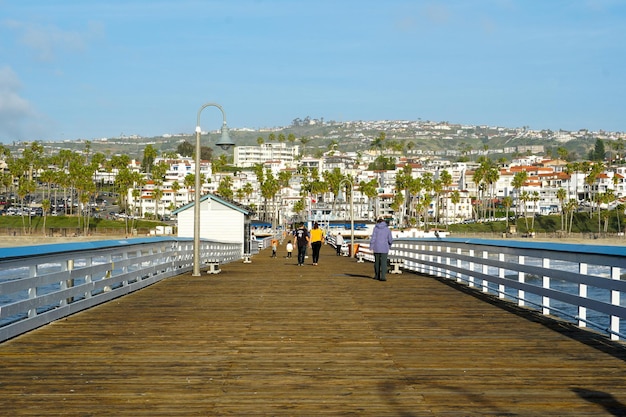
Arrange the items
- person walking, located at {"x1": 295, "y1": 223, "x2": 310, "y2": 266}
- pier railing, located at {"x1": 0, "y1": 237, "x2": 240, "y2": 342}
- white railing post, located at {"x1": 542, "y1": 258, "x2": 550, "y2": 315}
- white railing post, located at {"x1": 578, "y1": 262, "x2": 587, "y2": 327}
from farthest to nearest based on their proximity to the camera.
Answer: person walking, located at {"x1": 295, "y1": 223, "x2": 310, "y2": 266}, white railing post, located at {"x1": 542, "y1": 258, "x2": 550, "y2": 315}, white railing post, located at {"x1": 578, "y1": 262, "x2": 587, "y2": 327}, pier railing, located at {"x1": 0, "y1": 237, "x2": 240, "y2": 342}

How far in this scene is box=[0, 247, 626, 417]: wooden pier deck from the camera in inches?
290

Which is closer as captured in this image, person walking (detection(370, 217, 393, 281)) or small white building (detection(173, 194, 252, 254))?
person walking (detection(370, 217, 393, 281))

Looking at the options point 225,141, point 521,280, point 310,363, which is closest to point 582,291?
point 521,280

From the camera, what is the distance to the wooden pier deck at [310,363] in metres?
7.37

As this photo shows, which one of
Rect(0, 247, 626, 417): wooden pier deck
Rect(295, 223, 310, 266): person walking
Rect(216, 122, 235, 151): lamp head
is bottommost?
Rect(295, 223, 310, 266): person walking

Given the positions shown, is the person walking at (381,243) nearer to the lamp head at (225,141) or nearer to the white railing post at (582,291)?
the lamp head at (225,141)

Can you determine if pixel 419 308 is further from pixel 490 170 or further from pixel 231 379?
pixel 490 170

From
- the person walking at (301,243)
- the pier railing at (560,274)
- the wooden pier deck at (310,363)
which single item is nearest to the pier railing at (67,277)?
the wooden pier deck at (310,363)

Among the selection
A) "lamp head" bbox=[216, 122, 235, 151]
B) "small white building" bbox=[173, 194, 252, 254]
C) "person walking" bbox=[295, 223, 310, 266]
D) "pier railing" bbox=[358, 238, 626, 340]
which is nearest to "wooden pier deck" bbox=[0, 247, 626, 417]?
"pier railing" bbox=[358, 238, 626, 340]

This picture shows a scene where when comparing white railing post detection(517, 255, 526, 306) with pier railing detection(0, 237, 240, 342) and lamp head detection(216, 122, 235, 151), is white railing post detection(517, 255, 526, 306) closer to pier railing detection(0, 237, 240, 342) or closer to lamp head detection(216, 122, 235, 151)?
pier railing detection(0, 237, 240, 342)

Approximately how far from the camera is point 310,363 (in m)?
9.45

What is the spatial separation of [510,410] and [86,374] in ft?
13.9

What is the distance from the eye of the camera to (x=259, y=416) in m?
6.92

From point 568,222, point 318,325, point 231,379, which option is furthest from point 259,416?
point 568,222
